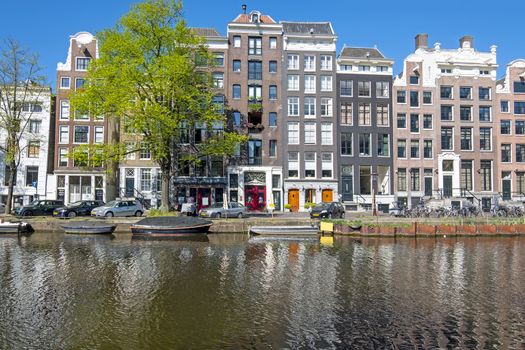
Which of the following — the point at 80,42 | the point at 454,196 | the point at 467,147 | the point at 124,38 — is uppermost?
the point at 80,42

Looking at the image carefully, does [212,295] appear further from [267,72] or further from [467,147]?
[467,147]

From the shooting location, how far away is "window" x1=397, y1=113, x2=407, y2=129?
55.8 meters

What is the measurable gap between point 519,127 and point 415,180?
16210mm

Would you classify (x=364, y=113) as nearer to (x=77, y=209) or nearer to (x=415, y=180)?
(x=415, y=180)

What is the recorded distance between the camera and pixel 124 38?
125 feet

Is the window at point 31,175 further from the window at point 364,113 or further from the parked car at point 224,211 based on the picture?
the window at point 364,113

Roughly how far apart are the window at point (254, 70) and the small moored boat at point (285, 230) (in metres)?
26.8

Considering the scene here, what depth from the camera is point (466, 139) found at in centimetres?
5656

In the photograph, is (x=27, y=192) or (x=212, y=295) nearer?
(x=212, y=295)

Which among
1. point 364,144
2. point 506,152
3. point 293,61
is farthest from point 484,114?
point 293,61

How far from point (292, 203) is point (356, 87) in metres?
17.5

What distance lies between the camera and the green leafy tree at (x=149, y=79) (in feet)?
123

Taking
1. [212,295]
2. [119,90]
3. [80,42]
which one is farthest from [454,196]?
[80,42]

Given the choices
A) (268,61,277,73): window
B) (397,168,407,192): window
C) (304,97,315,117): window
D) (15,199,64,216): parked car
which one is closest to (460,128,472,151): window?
(397,168,407,192): window
